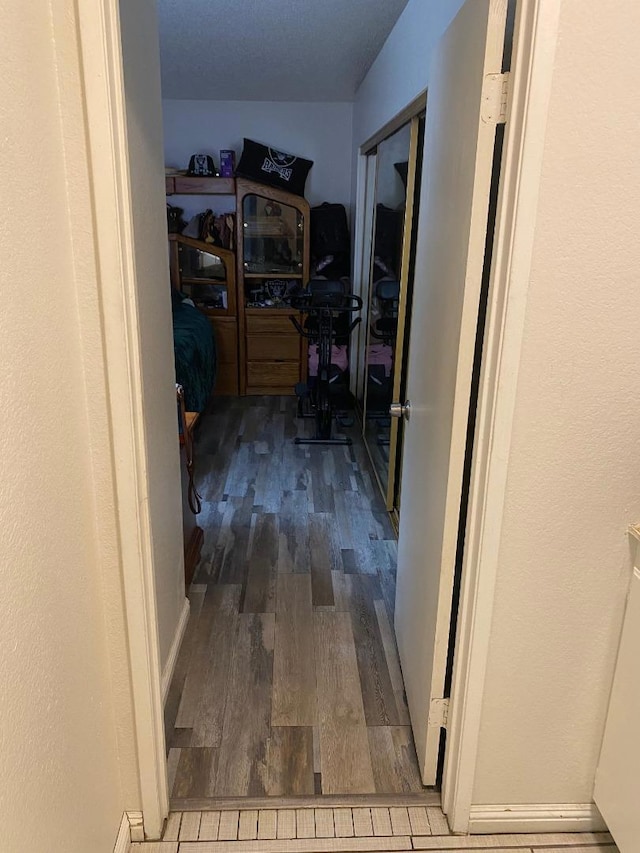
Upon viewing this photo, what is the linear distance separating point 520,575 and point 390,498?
186 cm

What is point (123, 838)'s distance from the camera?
1568mm

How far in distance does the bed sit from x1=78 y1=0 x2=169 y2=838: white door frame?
8.09 ft

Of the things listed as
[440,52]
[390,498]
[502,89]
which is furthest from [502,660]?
[390,498]

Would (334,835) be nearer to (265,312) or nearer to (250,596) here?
(250,596)

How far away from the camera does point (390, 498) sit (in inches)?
131

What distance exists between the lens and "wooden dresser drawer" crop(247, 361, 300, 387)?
542cm

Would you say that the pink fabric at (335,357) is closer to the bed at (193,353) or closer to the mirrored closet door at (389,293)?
the mirrored closet door at (389,293)

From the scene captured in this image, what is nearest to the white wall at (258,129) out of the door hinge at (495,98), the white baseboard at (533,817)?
the door hinge at (495,98)

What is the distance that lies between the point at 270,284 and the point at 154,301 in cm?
350

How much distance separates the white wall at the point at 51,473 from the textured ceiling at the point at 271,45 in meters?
2.23

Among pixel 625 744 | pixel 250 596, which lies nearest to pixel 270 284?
pixel 250 596

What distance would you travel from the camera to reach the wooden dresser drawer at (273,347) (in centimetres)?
536

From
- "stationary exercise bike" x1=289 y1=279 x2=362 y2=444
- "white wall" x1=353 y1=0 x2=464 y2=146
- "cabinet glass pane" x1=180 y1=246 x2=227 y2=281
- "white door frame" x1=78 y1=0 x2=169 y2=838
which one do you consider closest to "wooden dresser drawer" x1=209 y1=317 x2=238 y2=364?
"cabinet glass pane" x1=180 y1=246 x2=227 y2=281

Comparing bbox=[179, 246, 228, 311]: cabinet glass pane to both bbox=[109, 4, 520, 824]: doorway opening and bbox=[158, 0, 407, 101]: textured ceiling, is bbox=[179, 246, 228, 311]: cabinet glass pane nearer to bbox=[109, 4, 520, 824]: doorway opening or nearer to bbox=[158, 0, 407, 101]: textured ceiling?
bbox=[158, 0, 407, 101]: textured ceiling
